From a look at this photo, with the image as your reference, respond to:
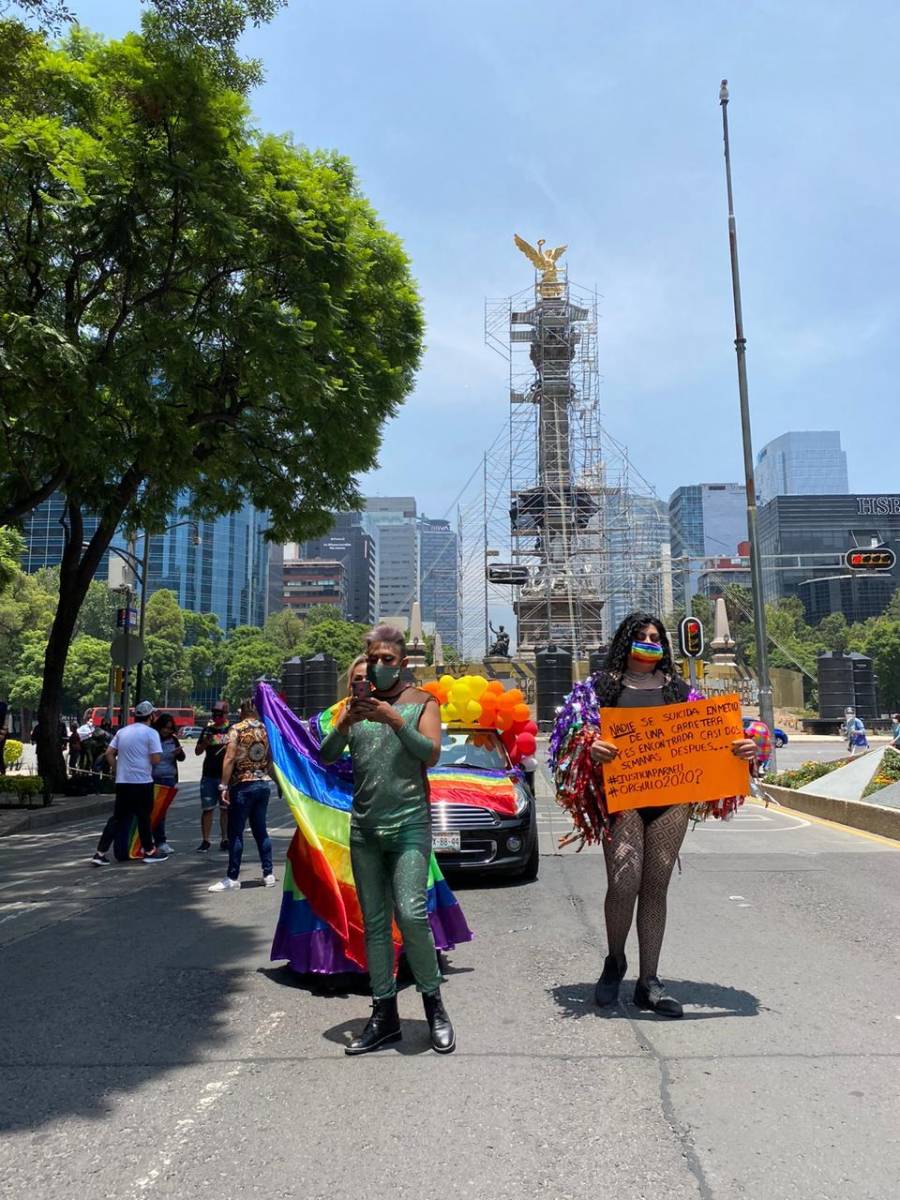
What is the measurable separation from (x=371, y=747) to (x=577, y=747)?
1146 mm

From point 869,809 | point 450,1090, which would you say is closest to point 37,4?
point 450,1090

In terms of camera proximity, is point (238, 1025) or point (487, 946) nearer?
point (238, 1025)

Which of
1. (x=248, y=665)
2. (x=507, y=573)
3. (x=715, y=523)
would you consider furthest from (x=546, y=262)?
(x=715, y=523)

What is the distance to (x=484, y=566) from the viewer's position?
72500 millimetres

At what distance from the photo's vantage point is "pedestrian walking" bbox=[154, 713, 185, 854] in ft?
38.0

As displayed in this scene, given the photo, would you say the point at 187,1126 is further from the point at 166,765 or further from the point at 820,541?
the point at 820,541

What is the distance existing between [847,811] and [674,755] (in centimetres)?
1103

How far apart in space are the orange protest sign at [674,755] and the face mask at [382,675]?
1.11 m

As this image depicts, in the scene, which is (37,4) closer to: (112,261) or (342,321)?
(112,261)

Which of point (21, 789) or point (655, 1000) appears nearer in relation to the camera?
point (655, 1000)

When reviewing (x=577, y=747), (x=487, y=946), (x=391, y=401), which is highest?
(x=391, y=401)

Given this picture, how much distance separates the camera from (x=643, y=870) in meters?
4.72

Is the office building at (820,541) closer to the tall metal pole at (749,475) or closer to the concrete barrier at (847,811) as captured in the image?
the tall metal pole at (749,475)

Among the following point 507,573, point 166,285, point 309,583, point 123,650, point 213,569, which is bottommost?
point 123,650
